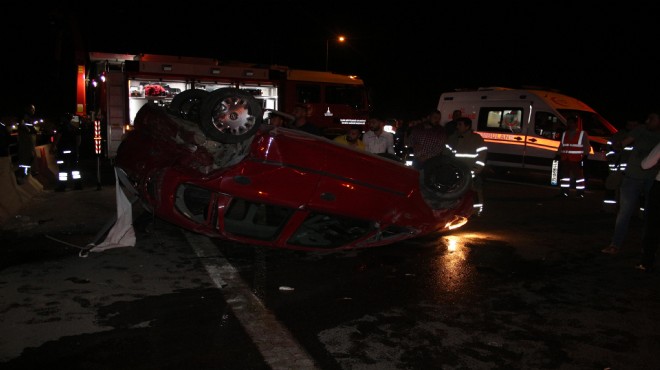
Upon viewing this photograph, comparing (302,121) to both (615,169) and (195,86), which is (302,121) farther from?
(195,86)

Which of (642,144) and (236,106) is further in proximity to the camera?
(642,144)

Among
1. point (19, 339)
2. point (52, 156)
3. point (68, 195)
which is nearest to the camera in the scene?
point (19, 339)

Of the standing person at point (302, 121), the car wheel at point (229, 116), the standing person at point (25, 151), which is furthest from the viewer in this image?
the standing person at point (25, 151)

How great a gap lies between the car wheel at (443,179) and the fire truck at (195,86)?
724 cm

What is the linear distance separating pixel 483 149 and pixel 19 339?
680 centimetres

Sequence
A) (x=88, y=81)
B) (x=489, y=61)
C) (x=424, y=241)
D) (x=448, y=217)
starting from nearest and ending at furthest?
(x=448, y=217), (x=424, y=241), (x=88, y=81), (x=489, y=61)

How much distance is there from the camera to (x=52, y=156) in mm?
13484

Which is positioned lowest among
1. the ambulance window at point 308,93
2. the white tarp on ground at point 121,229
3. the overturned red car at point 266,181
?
the white tarp on ground at point 121,229

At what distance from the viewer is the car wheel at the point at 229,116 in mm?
4746

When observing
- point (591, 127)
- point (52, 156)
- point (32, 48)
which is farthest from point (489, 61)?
point (32, 48)

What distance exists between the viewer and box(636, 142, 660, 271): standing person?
18.2 ft

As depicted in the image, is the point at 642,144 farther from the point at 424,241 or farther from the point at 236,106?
the point at 236,106

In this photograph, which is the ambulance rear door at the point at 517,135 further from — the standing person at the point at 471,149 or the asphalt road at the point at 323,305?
the asphalt road at the point at 323,305

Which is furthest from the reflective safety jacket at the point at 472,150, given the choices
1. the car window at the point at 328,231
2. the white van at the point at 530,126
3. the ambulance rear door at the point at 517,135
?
the ambulance rear door at the point at 517,135
